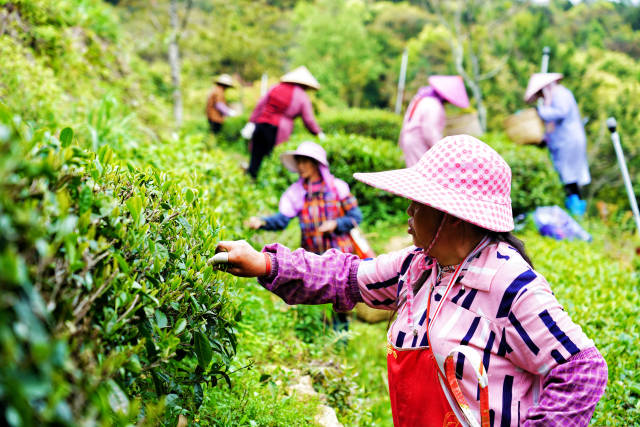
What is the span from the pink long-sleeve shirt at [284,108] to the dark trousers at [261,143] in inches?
2.7

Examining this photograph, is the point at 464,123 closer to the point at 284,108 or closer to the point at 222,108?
the point at 284,108

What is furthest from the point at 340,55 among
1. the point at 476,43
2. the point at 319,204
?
the point at 319,204

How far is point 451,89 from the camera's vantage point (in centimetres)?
527

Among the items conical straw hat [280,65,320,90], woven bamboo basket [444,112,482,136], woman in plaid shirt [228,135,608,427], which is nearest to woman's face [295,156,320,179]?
woman in plaid shirt [228,135,608,427]

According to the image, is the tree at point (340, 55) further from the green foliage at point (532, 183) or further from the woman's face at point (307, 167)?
the woman's face at point (307, 167)

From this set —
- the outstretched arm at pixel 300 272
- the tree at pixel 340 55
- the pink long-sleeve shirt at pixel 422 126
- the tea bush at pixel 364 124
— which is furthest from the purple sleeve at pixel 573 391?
the tree at pixel 340 55

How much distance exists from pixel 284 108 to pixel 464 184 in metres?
5.44

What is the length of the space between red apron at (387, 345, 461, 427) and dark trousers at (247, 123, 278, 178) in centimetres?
551

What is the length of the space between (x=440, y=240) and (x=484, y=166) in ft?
0.94

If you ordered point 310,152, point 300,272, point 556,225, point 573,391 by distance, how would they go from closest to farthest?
point 573,391, point 300,272, point 310,152, point 556,225

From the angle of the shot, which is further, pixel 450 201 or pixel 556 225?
pixel 556 225

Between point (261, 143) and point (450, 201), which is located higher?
point (450, 201)

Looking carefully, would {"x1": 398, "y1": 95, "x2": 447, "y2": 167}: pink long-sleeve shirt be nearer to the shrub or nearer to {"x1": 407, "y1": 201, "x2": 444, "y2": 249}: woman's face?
{"x1": 407, "y1": 201, "x2": 444, "y2": 249}: woman's face

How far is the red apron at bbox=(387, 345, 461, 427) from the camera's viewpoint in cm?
166
